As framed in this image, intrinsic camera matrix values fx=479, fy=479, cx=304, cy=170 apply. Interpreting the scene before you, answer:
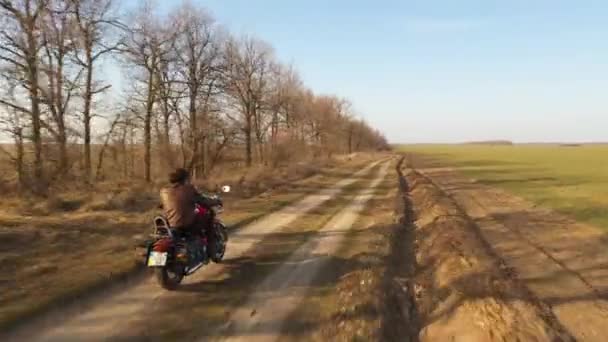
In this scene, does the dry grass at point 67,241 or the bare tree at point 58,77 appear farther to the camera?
the bare tree at point 58,77

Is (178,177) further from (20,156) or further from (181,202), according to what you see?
(20,156)

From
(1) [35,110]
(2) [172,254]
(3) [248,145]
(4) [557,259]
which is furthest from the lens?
(3) [248,145]

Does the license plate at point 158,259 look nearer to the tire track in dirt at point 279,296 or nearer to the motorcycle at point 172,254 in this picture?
the motorcycle at point 172,254

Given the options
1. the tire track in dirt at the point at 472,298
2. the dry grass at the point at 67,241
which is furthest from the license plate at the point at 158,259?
the tire track in dirt at the point at 472,298

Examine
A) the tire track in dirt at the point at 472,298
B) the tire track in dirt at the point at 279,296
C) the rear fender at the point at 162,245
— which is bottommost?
the tire track in dirt at the point at 472,298

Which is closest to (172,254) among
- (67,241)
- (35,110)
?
(67,241)

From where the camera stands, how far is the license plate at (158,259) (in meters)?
7.33

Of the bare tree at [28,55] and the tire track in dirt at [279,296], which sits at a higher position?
the bare tree at [28,55]

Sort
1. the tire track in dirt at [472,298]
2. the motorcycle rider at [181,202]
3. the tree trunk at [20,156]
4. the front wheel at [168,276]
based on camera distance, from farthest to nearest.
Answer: the tree trunk at [20,156]
the motorcycle rider at [181,202]
the front wheel at [168,276]
the tire track in dirt at [472,298]

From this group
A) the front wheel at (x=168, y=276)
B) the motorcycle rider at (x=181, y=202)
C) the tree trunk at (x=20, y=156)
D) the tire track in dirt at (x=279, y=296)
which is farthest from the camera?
the tree trunk at (x=20, y=156)

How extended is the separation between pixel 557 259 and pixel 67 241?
11.5 m

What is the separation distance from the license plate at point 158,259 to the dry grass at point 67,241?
3.74 ft

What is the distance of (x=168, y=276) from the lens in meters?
7.77

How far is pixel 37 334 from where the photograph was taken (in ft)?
18.9
